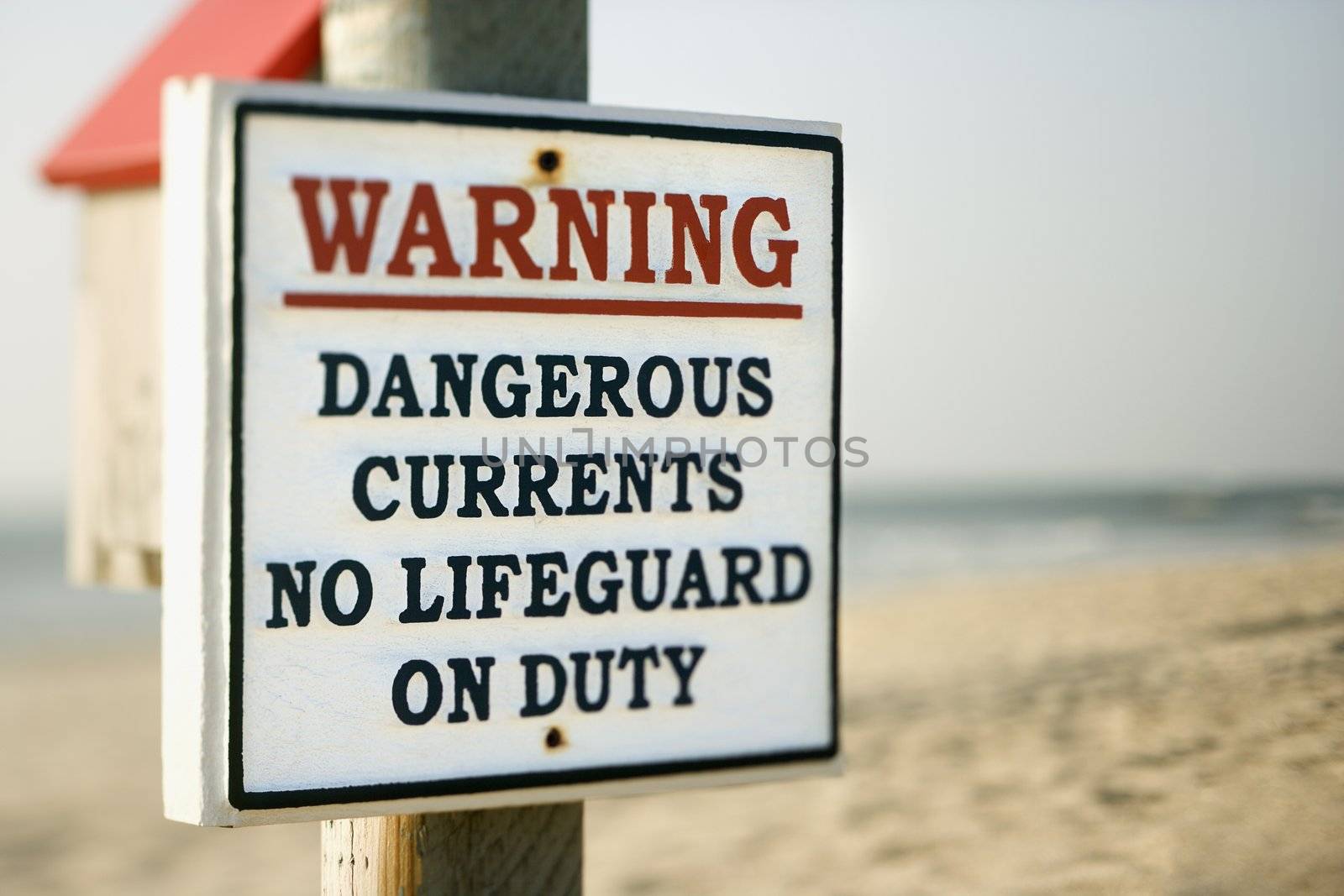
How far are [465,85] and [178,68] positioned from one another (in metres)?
1.29

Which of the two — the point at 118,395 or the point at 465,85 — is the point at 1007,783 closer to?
the point at 118,395

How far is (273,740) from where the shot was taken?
4.68 feet

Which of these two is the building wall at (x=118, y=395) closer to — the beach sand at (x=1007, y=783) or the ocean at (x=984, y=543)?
the beach sand at (x=1007, y=783)

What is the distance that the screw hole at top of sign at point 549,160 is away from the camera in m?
1.49

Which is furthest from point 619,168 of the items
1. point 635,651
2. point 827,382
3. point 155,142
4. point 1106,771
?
point 1106,771

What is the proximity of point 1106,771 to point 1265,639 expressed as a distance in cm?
92

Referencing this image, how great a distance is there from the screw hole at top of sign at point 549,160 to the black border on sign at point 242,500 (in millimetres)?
28

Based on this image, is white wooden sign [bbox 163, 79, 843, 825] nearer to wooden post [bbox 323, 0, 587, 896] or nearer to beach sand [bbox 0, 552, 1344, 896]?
wooden post [bbox 323, 0, 587, 896]

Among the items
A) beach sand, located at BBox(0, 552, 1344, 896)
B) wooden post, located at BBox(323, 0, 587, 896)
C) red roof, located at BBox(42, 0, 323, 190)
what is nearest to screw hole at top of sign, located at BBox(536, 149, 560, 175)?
wooden post, located at BBox(323, 0, 587, 896)

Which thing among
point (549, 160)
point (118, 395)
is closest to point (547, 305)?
point (549, 160)

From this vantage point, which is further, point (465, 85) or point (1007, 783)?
point (1007, 783)

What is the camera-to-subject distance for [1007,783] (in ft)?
15.3

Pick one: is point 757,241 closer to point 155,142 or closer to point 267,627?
point 267,627

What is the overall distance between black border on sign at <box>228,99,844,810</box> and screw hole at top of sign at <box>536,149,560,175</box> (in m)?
0.03
